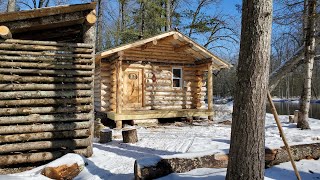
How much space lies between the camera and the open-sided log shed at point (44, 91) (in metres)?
6.16

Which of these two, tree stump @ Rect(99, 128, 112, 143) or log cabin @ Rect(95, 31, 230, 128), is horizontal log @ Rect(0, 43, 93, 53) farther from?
log cabin @ Rect(95, 31, 230, 128)

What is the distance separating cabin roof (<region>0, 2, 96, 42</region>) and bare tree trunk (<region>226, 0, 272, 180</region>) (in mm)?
4601

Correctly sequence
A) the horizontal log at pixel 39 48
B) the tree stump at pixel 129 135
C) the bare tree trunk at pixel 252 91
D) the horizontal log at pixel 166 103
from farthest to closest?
the horizontal log at pixel 166 103 → the tree stump at pixel 129 135 → the horizontal log at pixel 39 48 → the bare tree trunk at pixel 252 91

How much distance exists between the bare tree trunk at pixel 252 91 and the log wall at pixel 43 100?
4.06 meters

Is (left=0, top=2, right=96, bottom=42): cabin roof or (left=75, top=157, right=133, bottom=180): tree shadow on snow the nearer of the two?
(left=75, top=157, right=133, bottom=180): tree shadow on snow

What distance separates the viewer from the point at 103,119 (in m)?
13.8

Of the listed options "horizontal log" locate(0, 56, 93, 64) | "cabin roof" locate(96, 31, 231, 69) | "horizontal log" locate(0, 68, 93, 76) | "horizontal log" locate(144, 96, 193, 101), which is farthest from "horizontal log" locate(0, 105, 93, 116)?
"horizontal log" locate(144, 96, 193, 101)

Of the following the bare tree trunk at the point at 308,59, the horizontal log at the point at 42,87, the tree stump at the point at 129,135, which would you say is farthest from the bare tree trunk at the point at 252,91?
the bare tree trunk at the point at 308,59

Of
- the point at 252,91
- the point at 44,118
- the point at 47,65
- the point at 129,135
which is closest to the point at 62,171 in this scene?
the point at 44,118

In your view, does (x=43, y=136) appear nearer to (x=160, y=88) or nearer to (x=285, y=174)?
(x=285, y=174)

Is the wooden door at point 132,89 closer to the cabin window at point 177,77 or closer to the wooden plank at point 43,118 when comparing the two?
the cabin window at point 177,77

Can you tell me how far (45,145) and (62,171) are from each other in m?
1.32

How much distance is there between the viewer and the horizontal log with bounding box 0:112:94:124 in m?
6.11

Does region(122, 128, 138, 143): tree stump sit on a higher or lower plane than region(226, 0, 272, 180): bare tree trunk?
lower
